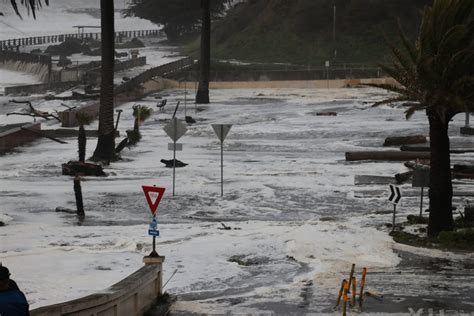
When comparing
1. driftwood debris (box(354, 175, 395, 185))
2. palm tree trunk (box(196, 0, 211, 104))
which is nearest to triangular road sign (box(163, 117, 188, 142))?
driftwood debris (box(354, 175, 395, 185))

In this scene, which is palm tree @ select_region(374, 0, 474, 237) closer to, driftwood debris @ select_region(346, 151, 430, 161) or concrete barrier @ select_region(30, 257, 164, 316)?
concrete barrier @ select_region(30, 257, 164, 316)

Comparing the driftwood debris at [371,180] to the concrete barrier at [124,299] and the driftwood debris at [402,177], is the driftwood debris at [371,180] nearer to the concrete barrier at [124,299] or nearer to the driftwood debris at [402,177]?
the driftwood debris at [402,177]

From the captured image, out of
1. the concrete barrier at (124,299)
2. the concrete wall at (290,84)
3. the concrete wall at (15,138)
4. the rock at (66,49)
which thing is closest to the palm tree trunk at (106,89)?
the concrete wall at (15,138)

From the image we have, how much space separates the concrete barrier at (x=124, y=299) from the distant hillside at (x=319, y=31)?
254ft

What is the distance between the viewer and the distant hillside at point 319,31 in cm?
9694

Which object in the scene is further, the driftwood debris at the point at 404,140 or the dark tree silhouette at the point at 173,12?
the dark tree silhouette at the point at 173,12

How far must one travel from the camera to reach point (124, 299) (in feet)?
48.8

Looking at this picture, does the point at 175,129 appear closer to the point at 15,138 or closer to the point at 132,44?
the point at 15,138

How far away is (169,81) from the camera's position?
286ft

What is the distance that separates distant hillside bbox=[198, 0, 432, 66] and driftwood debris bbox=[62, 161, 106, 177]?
59215 millimetres

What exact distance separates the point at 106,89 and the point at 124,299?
85.6ft

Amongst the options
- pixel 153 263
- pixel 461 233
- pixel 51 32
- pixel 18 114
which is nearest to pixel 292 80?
pixel 18 114

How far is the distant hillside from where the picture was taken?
96.9 meters

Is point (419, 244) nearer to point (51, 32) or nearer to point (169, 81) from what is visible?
point (169, 81)
